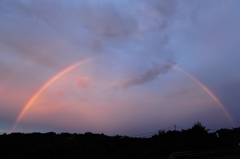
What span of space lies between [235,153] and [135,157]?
15.1m

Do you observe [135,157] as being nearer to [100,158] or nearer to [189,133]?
[100,158]

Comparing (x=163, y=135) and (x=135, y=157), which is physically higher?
(x=163, y=135)

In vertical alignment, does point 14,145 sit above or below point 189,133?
below

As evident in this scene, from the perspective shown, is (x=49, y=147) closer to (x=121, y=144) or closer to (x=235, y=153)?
(x=121, y=144)

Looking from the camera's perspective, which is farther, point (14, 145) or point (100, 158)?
point (14, 145)

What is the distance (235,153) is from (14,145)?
102ft

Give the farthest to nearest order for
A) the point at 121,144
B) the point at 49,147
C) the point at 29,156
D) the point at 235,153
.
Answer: the point at 121,144
the point at 235,153
the point at 49,147
the point at 29,156

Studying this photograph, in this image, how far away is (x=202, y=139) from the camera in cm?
3866

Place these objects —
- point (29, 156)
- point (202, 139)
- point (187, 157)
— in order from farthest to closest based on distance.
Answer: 1. point (202, 139)
2. point (29, 156)
3. point (187, 157)

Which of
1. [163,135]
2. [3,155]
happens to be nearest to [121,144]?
[163,135]

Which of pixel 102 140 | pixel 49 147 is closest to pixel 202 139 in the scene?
pixel 102 140

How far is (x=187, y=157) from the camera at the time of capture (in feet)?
75.0

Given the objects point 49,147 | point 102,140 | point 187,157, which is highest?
point 102,140

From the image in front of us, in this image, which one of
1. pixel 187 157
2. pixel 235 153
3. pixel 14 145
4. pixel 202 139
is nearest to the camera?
pixel 187 157
